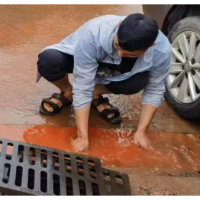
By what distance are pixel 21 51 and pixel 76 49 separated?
5.07ft


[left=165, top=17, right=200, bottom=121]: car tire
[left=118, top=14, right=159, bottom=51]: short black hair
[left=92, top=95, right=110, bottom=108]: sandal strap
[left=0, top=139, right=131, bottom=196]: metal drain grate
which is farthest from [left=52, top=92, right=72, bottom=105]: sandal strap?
[left=118, top=14, right=159, bottom=51]: short black hair

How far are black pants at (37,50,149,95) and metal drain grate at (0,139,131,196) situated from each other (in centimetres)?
63

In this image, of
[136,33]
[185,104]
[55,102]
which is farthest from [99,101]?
[136,33]

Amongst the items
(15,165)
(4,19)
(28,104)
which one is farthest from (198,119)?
(4,19)

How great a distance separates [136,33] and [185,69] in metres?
1.24

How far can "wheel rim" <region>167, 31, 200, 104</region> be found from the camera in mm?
3365

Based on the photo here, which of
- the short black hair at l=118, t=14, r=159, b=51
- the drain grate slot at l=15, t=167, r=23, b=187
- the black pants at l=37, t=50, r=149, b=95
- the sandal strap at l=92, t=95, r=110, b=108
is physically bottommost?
the sandal strap at l=92, t=95, r=110, b=108

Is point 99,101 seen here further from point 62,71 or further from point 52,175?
point 52,175

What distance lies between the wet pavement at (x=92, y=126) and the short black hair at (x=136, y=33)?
854 millimetres

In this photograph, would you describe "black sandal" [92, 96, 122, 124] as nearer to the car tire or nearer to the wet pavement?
the wet pavement

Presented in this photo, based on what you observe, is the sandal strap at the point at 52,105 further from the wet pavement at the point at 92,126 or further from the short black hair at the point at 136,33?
the short black hair at the point at 136,33

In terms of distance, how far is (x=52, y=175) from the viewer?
2.33 m

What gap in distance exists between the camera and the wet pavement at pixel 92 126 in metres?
2.91

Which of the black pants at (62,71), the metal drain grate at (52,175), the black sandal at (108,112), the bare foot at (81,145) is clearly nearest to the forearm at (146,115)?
the black pants at (62,71)
